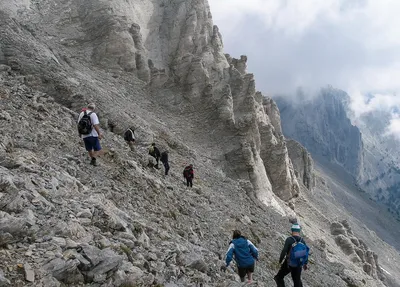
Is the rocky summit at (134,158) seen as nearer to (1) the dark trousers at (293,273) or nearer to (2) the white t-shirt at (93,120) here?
(2) the white t-shirt at (93,120)

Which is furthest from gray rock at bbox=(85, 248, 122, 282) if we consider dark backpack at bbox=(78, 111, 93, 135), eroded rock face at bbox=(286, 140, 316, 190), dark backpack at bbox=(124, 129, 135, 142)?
eroded rock face at bbox=(286, 140, 316, 190)

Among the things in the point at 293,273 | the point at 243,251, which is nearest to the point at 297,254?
the point at 293,273

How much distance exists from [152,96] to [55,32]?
44.5 ft

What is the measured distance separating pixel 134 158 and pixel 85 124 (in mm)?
8007

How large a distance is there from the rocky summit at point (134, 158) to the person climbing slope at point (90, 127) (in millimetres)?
889

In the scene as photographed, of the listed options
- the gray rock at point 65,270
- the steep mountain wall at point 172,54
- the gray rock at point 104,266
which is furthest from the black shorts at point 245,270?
the steep mountain wall at point 172,54

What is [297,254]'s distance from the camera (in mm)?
11516

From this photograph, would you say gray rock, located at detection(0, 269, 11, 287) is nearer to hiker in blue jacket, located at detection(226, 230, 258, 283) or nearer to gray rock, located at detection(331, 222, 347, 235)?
hiker in blue jacket, located at detection(226, 230, 258, 283)

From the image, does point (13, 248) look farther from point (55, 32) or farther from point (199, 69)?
point (199, 69)

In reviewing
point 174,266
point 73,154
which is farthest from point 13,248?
point 73,154

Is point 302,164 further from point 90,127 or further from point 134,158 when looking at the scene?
point 90,127

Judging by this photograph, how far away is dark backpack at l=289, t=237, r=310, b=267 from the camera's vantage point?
1154 cm

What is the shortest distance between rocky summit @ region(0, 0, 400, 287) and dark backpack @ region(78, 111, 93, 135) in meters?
1.31

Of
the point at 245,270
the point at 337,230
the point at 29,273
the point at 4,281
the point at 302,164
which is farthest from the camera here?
the point at 302,164
